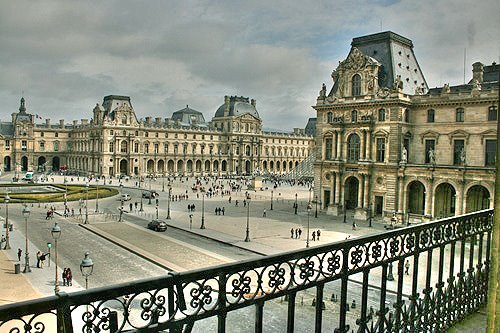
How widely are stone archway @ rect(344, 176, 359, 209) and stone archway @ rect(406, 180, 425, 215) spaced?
22.8 feet

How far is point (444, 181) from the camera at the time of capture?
41375 millimetres

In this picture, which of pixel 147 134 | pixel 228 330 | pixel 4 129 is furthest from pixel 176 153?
pixel 228 330

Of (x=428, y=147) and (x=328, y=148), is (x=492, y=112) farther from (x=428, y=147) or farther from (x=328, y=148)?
(x=328, y=148)

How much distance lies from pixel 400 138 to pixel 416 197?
21.9ft

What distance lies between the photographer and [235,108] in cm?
12644

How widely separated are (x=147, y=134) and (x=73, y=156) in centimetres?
2471

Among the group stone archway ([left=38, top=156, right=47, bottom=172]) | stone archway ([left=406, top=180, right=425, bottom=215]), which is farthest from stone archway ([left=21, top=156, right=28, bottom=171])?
stone archway ([left=406, top=180, right=425, bottom=215])

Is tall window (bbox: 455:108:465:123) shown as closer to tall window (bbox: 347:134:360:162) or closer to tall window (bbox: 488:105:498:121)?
tall window (bbox: 488:105:498:121)

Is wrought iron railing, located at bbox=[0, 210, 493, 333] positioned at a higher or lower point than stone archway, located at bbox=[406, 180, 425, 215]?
higher

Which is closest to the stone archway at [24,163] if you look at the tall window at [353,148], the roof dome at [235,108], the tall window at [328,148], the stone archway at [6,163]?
the stone archway at [6,163]

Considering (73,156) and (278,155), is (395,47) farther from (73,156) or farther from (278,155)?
(73,156)

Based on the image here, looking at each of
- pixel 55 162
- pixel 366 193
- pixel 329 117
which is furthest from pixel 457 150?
pixel 55 162

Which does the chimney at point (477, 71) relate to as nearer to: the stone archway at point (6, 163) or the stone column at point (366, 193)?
the stone column at point (366, 193)

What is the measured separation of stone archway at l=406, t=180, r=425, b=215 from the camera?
149 feet
